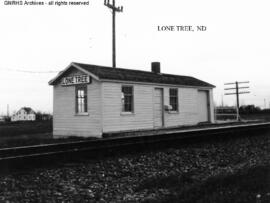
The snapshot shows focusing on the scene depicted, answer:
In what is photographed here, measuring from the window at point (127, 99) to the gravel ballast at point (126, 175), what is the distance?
7.67 m

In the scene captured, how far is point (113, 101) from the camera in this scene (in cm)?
1645

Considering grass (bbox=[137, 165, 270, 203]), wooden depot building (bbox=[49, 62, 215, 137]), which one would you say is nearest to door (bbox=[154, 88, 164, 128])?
wooden depot building (bbox=[49, 62, 215, 137])

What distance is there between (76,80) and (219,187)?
1282cm

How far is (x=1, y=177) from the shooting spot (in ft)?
19.8

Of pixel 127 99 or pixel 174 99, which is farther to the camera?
pixel 174 99

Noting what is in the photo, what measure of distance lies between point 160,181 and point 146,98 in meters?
12.3

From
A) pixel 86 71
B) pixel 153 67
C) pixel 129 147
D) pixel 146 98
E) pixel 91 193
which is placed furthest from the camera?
pixel 153 67

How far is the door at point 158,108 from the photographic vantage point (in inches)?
753

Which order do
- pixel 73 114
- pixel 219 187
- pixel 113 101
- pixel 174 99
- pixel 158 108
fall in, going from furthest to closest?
pixel 174 99 → pixel 158 108 → pixel 73 114 → pixel 113 101 → pixel 219 187

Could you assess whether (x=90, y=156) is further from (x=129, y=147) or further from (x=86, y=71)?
(x=86, y=71)

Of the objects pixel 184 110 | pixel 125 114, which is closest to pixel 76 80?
pixel 125 114

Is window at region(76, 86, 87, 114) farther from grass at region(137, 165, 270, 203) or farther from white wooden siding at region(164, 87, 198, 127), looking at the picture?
grass at region(137, 165, 270, 203)

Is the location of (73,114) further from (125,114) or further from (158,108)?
(158,108)

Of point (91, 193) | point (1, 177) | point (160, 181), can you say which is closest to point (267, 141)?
point (160, 181)
